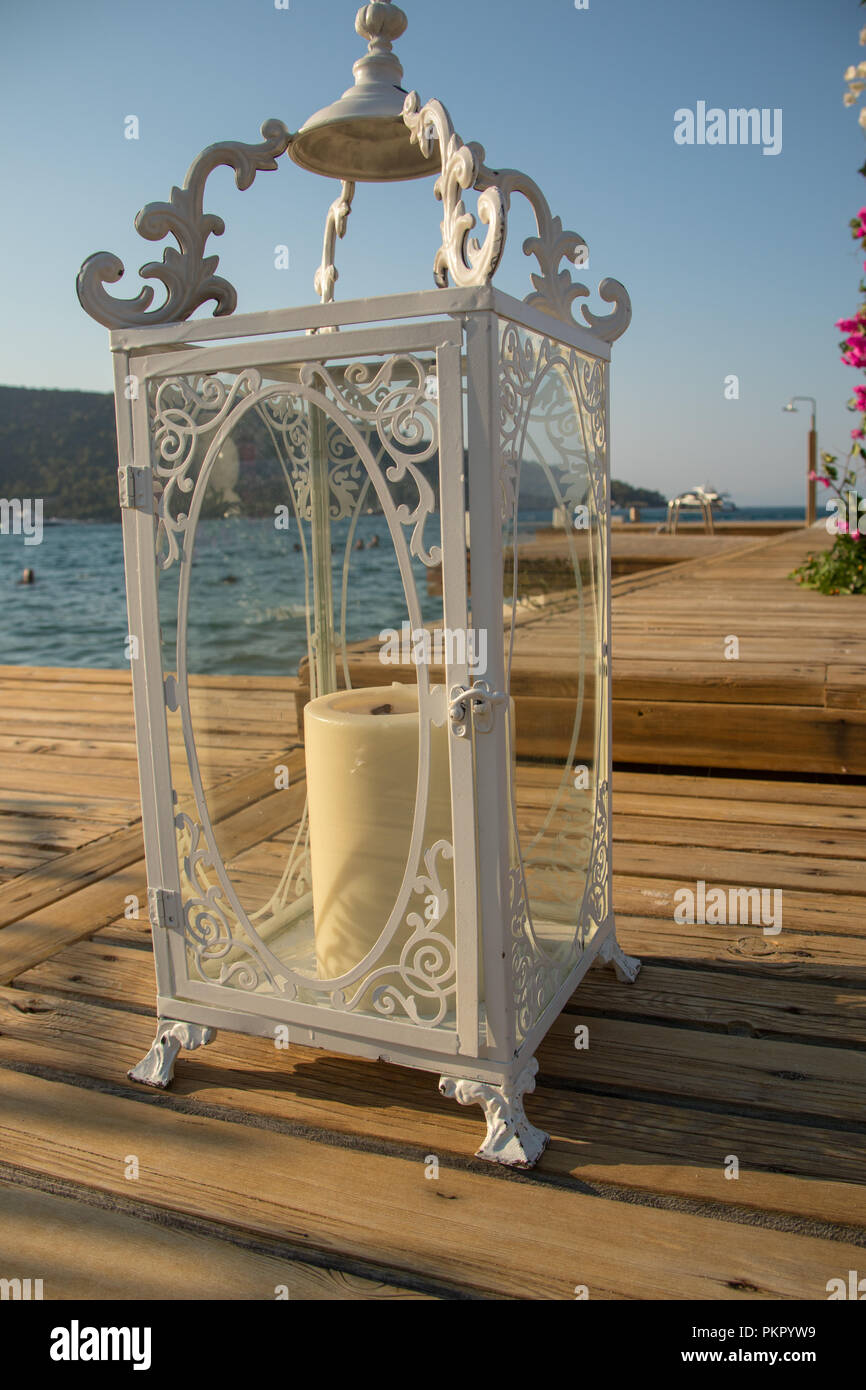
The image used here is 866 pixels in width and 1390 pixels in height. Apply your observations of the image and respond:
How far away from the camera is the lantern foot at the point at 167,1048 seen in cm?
165

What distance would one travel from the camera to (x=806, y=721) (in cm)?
321

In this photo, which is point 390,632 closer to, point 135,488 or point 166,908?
point 135,488

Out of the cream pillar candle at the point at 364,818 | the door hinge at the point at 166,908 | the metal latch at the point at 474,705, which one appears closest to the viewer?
the metal latch at the point at 474,705

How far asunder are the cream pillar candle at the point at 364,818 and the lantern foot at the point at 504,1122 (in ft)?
0.71

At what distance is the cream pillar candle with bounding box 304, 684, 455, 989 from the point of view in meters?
1.52

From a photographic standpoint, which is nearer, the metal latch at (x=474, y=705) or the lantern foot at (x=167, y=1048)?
the metal latch at (x=474, y=705)

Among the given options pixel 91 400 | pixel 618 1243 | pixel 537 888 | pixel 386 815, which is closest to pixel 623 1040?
pixel 537 888

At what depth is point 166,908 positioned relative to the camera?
1.64 meters

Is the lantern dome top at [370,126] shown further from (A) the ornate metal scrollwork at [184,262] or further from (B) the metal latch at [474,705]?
(B) the metal latch at [474,705]

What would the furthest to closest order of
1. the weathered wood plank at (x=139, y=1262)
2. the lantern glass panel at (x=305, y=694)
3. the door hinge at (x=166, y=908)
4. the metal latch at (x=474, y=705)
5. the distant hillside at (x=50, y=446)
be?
1. the distant hillside at (x=50, y=446)
2. the door hinge at (x=166, y=908)
3. the lantern glass panel at (x=305, y=694)
4. the metal latch at (x=474, y=705)
5. the weathered wood plank at (x=139, y=1262)

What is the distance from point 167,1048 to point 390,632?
0.82 meters

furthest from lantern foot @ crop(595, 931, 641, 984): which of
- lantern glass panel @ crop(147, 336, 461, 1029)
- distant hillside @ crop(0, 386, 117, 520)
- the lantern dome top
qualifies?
distant hillside @ crop(0, 386, 117, 520)

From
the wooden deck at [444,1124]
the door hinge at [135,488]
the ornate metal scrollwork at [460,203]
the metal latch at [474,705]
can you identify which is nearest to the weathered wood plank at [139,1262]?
the wooden deck at [444,1124]
